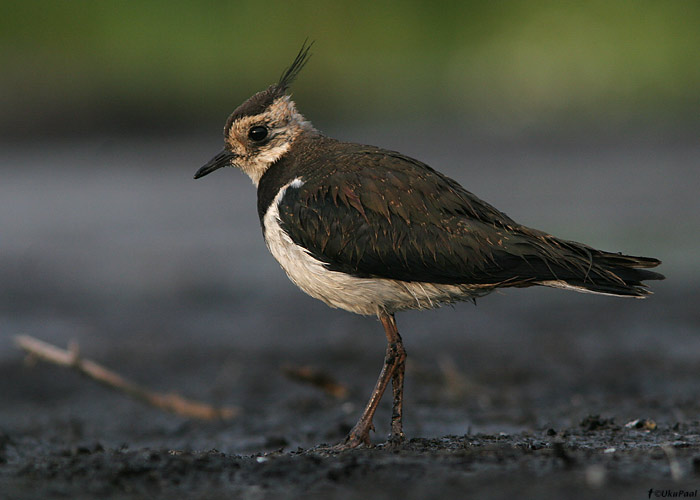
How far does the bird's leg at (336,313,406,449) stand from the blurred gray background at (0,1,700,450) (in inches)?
36.8

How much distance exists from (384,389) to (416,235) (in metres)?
0.98

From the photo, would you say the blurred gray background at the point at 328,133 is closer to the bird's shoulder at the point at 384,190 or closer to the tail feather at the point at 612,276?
the tail feather at the point at 612,276

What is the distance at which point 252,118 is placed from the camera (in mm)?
6535

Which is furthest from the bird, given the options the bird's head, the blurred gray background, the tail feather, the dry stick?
the dry stick

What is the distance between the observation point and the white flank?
5.72 metres

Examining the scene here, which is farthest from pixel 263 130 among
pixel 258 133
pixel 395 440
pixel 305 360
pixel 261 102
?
pixel 305 360

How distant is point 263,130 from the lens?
21.4 feet

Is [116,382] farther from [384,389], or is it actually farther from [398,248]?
[398,248]

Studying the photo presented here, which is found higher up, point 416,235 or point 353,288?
point 416,235

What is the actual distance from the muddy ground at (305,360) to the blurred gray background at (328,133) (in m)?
0.06

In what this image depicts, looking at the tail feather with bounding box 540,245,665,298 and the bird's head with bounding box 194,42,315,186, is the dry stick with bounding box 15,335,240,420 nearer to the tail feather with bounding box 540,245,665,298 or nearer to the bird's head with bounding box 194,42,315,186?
the bird's head with bounding box 194,42,315,186

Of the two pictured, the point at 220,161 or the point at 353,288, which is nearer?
the point at 353,288

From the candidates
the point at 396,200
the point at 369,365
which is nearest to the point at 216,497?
the point at 396,200

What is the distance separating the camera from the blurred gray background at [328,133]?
9672 mm
